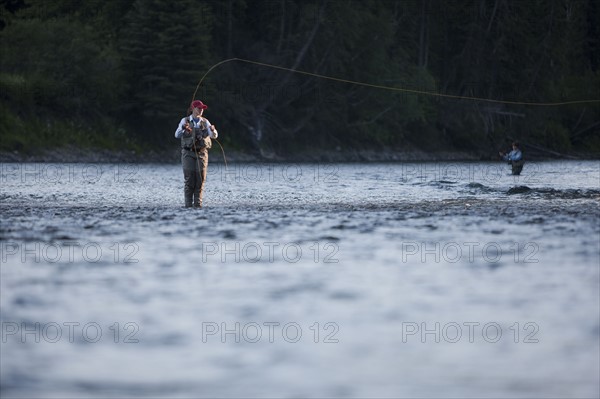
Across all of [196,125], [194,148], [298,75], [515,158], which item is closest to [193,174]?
[194,148]

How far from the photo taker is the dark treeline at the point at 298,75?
45000 millimetres

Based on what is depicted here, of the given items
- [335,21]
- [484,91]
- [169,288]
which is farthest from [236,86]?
[169,288]

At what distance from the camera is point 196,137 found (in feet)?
55.0

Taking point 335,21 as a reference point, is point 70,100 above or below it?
below

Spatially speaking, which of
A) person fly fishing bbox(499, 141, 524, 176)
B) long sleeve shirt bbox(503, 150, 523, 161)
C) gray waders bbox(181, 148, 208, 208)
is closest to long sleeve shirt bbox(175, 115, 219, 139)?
gray waders bbox(181, 148, 208, 208)

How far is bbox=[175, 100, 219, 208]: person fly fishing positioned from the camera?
1672 cm

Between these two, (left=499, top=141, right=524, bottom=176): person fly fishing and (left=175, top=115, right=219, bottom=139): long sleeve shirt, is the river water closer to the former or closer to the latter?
(left=175, top=115, right=219, bottom=139): long sleeve shirt

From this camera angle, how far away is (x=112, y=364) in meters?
5.73

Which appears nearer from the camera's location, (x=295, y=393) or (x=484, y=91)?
(x=295, y=393)

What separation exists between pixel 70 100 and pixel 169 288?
3787 cm

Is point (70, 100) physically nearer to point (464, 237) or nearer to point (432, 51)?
point (432, 51)

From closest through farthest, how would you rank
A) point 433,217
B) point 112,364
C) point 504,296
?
point 112,364, point 504,296, point 433,217

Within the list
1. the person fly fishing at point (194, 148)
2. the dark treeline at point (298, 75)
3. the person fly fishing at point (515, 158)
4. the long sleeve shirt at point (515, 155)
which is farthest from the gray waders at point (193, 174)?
the dark treeline at point (298, 75)

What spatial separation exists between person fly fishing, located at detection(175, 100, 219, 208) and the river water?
7.64 ft
